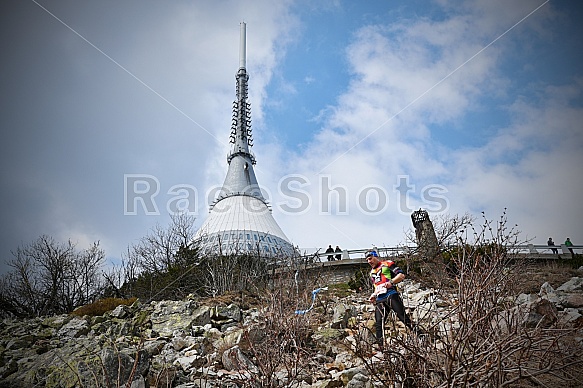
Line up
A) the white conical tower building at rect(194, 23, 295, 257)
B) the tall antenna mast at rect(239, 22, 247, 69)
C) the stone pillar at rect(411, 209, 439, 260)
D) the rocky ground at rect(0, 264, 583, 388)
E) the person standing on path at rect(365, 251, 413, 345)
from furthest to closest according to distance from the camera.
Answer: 1. the tall antenna mast at rect(239, 22, 247, 69)
2. the white conical tower building at rect(194, 23, 295, 257)
3. the stone pillar at rect(411, 209, 439, 260)
4. the person standing on path at rect(365, 251, 413, 345)
5. the rocky ground at rect(0, 264, 583, 388)

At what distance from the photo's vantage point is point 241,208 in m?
34.3

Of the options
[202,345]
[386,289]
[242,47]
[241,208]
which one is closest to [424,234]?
[386,289]

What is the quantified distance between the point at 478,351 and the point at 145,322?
886 cm

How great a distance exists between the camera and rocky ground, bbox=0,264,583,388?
4.35 metres

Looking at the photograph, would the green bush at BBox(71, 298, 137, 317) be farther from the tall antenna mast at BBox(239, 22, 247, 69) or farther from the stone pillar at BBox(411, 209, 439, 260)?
the tall antenna mast at BBox(239, 22, 247, 69)

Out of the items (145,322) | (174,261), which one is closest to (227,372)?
(145,322)

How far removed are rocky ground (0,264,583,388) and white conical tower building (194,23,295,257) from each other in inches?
563

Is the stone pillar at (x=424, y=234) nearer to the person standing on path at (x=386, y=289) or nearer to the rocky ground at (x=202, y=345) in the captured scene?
the rocky ground at (x=202, y=345)

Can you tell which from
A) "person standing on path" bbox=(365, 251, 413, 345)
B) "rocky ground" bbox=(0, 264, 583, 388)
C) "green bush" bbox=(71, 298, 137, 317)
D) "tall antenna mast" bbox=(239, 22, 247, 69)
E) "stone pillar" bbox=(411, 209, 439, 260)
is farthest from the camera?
"tall antenna mast" bbox=(239, 22, 247, 69)

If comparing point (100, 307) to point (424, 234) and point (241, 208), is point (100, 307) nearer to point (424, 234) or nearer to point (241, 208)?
point (424, 234)

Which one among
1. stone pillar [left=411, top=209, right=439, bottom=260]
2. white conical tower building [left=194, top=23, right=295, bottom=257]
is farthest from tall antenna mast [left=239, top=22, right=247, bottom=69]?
stone pillar [left=411, top=209, right=439, bottom=260]

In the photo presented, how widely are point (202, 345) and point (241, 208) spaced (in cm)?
2729

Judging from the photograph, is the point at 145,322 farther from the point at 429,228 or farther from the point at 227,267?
the point at 429,228

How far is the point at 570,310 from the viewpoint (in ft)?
20.7
